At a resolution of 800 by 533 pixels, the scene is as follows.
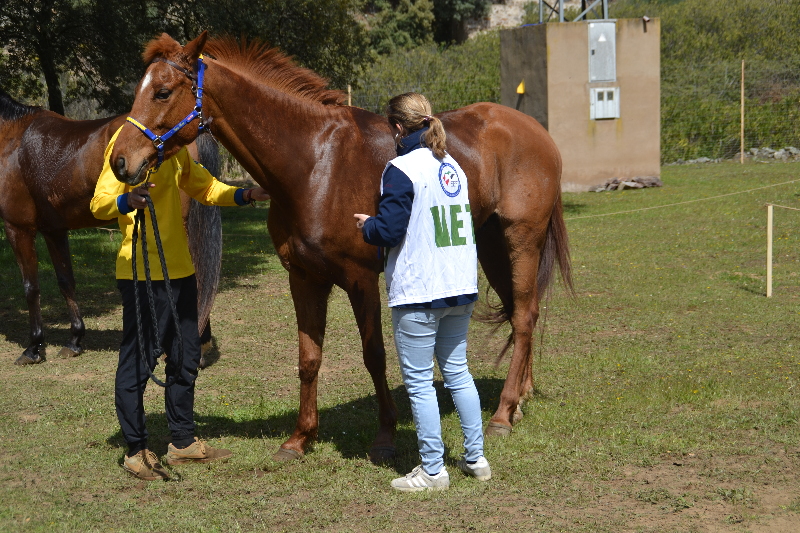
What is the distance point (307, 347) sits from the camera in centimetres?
465

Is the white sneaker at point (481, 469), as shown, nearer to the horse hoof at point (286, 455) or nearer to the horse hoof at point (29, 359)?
the horse hoof at point (286, 455)

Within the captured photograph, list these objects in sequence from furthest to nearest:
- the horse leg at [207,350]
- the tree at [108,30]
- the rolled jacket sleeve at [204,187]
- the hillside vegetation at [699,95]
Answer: the hillside vegetation at [699,95] < the tree at [108,30] < the horse leg at [207,350] < the rolled jacket sleeve at [204,187]

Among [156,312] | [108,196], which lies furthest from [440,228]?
[108,196]

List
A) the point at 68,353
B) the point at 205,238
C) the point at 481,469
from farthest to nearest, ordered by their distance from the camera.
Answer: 1. the point at 68,353
2. the point at 205,238
3. the point at 481,469

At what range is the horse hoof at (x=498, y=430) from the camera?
15.9 feet

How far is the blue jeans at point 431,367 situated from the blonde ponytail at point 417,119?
0.81 m

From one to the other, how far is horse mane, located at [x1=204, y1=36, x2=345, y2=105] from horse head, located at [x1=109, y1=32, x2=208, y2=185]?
13.7 inches

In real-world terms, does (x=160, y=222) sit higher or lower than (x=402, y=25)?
lower

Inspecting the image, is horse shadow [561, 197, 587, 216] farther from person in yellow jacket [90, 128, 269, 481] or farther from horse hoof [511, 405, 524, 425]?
person in yellow jacket [90, 128, 269, 481]

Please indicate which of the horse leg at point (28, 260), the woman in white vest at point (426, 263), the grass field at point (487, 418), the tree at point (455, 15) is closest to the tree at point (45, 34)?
the grass field at point (487, 418)

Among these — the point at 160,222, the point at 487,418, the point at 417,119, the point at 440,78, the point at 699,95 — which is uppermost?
the point at 440,78

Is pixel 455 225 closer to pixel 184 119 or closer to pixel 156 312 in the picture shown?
pixel 184 119

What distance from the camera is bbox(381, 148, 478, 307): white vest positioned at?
3.80 m

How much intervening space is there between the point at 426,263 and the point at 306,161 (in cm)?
100
